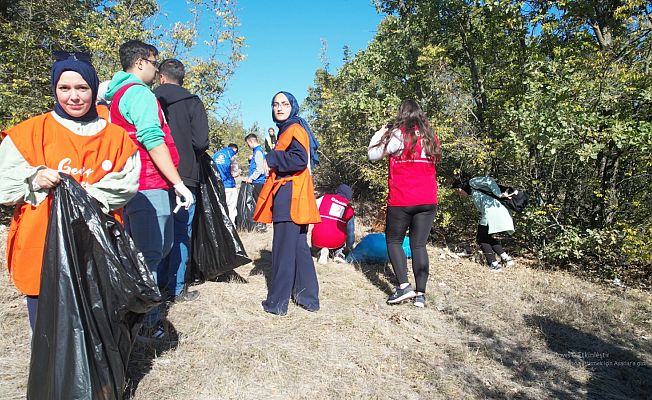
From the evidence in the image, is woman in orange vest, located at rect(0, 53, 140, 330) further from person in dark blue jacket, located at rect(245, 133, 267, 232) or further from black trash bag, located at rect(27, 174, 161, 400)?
person in dark blue jacket, located at rect(245, 133, 267, 232)

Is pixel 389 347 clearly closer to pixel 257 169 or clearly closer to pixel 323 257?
pixel 323 257

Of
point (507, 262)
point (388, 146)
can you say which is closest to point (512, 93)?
point (507, 262)

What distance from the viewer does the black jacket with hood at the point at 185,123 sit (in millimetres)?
3463

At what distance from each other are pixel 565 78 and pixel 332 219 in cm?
316

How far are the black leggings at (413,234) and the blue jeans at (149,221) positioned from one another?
196cm

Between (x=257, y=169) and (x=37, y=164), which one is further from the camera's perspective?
(x=257, y=169)

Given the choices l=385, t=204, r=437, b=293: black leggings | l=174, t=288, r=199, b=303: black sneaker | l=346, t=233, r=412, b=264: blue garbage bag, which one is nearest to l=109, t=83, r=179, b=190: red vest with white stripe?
l=174, t=288, r=199, b=303: black sneaker

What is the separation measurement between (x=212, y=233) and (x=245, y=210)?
3.79 meters

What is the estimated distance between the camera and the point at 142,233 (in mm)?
2789

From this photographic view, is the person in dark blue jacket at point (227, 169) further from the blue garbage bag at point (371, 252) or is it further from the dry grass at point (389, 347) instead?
the dry grass at point (389, 347)

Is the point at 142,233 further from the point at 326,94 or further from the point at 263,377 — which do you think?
the point at 326,94

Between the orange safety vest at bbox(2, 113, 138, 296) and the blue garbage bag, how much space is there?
3908 mm

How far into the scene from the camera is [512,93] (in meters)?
6.32

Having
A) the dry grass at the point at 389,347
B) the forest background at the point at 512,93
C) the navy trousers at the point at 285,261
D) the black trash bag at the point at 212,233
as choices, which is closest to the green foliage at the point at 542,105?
the forest background at the point at 512,93
